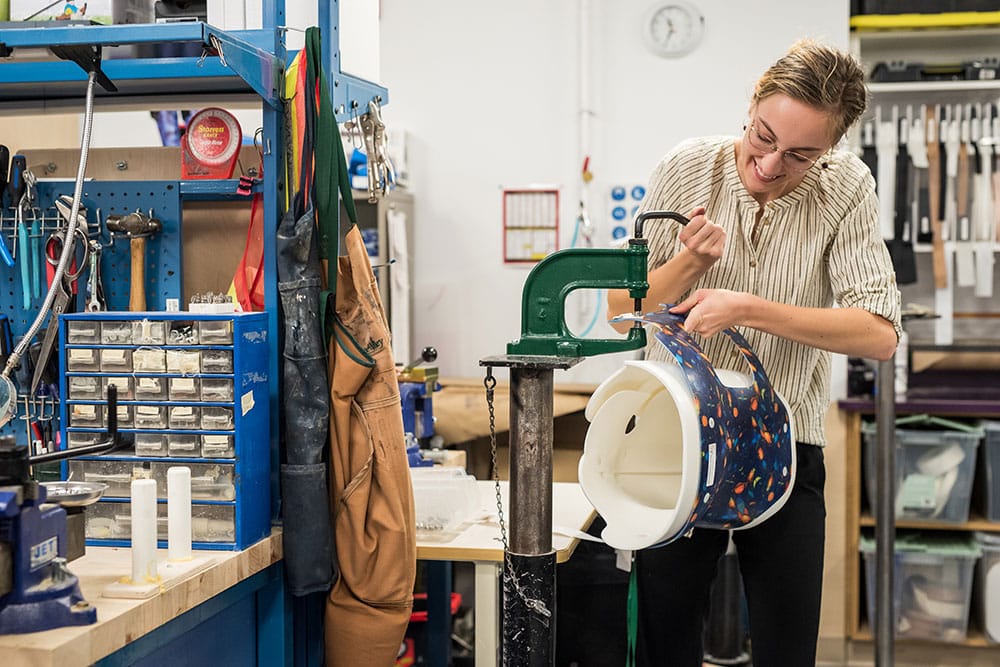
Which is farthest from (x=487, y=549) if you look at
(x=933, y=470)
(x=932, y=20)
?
(x=932, y=20)

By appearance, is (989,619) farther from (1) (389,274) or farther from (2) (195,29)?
(2) (195,29)

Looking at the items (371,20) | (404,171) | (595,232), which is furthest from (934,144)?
(371,20)

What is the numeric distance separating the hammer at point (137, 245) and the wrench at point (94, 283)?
0.16 ft

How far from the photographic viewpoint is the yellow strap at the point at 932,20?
4.00 meters

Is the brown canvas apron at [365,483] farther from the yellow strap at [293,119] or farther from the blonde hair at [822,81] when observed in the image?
the blonde hair at [822,81]

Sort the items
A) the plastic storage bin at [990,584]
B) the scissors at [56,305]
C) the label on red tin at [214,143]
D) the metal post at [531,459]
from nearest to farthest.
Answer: the metal post at [531,459], the scissors at [56,305], the label on red tin at [214,143], the plastic storage bin at [990,584]

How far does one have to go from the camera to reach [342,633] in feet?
6.49

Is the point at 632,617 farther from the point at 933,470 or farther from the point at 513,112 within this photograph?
the point at 513,112

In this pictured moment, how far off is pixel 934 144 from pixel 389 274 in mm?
2175

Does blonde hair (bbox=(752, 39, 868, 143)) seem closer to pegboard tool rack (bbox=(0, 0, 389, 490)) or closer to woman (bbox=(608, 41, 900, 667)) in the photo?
woman (bbox=(608, 41, 900, 667))

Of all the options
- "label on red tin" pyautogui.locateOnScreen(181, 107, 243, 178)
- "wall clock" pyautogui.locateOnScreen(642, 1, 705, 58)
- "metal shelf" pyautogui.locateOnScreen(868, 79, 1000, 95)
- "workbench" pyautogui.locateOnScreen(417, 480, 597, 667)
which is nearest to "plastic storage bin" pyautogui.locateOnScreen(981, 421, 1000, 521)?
"metal shelf" pyautogui.locateOnScreen(868, 79, 1000, 95)

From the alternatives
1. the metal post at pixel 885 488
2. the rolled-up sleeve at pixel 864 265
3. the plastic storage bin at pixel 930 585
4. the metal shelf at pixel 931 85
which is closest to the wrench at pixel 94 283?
the rolled-up sleeve at pixel 864 265

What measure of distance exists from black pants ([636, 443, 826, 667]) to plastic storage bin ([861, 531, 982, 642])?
6.92ft

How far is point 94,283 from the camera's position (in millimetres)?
2037
